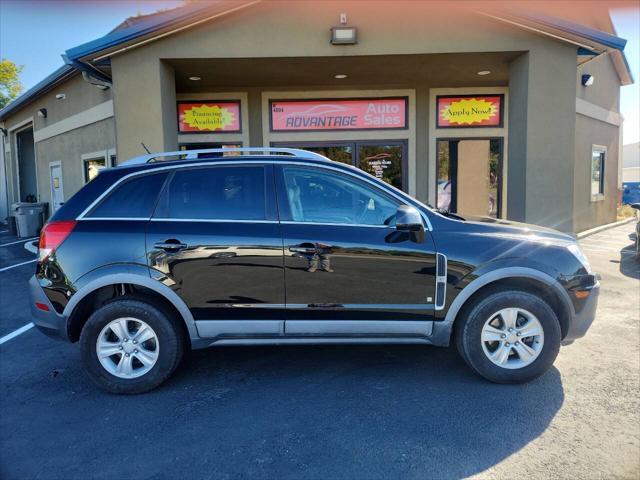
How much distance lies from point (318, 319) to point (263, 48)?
238 inches

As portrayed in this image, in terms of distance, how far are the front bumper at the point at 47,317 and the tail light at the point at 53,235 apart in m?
0.28

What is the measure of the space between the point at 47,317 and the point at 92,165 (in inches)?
398

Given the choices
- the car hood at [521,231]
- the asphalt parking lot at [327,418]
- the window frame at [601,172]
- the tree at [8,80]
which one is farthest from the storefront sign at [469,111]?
the tree at [8,80]

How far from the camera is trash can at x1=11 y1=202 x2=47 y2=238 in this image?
15352 mm

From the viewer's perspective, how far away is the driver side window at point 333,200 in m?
3.95

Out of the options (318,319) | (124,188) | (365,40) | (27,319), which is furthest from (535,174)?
(27,319)

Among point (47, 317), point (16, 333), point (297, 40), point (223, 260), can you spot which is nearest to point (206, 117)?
point (297, 40)

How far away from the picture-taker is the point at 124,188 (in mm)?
4020

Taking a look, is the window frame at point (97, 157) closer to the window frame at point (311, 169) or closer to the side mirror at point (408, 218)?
the window frame at point (311, 169)

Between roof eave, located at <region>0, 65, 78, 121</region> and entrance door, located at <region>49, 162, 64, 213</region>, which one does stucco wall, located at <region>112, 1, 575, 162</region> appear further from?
entrance door, located at <region>49, 162, 64, 213</region>

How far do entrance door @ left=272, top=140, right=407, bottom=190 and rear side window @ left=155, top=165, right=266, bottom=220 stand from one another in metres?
7.20

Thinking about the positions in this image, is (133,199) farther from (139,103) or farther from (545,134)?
(545,134)

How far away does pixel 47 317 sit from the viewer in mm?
3936

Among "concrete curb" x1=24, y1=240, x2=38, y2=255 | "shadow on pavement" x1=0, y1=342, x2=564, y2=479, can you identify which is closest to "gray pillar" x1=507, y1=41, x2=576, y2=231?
"shadow on pavement" x1=0, y1=342, x2=564, y2=479
